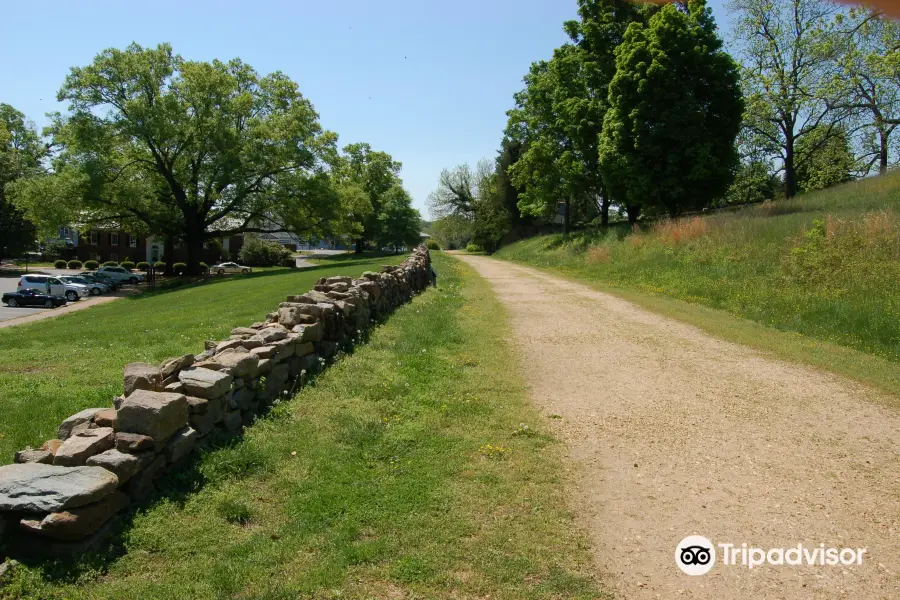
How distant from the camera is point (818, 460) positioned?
5.58m

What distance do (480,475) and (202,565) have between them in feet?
7.47

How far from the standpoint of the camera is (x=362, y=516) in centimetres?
451

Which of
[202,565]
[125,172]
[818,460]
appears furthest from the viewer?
[125,172]

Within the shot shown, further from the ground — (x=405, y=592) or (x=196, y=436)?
(x=196, y=436)

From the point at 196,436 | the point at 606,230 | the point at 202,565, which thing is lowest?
the point at 202,565

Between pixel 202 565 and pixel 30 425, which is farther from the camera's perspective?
pixel 30 425

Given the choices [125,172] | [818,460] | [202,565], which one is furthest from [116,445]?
[125,172]

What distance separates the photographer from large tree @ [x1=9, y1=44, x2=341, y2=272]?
124ft

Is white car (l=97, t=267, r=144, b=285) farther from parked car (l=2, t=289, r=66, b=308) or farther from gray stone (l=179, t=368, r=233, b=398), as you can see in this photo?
gray stone (l=179, t=368, r=233, b=398)

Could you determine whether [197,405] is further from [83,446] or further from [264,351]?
[264,351]

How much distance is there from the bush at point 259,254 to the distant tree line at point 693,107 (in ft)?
125

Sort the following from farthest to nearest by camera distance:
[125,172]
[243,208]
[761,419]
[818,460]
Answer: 1. [243,208]
2. [125,172]
3. [761,419]
4. [818,460]

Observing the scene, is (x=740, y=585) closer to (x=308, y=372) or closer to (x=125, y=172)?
(x=308, y=372)

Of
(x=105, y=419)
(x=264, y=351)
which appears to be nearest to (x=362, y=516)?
(x=105, y=419)
